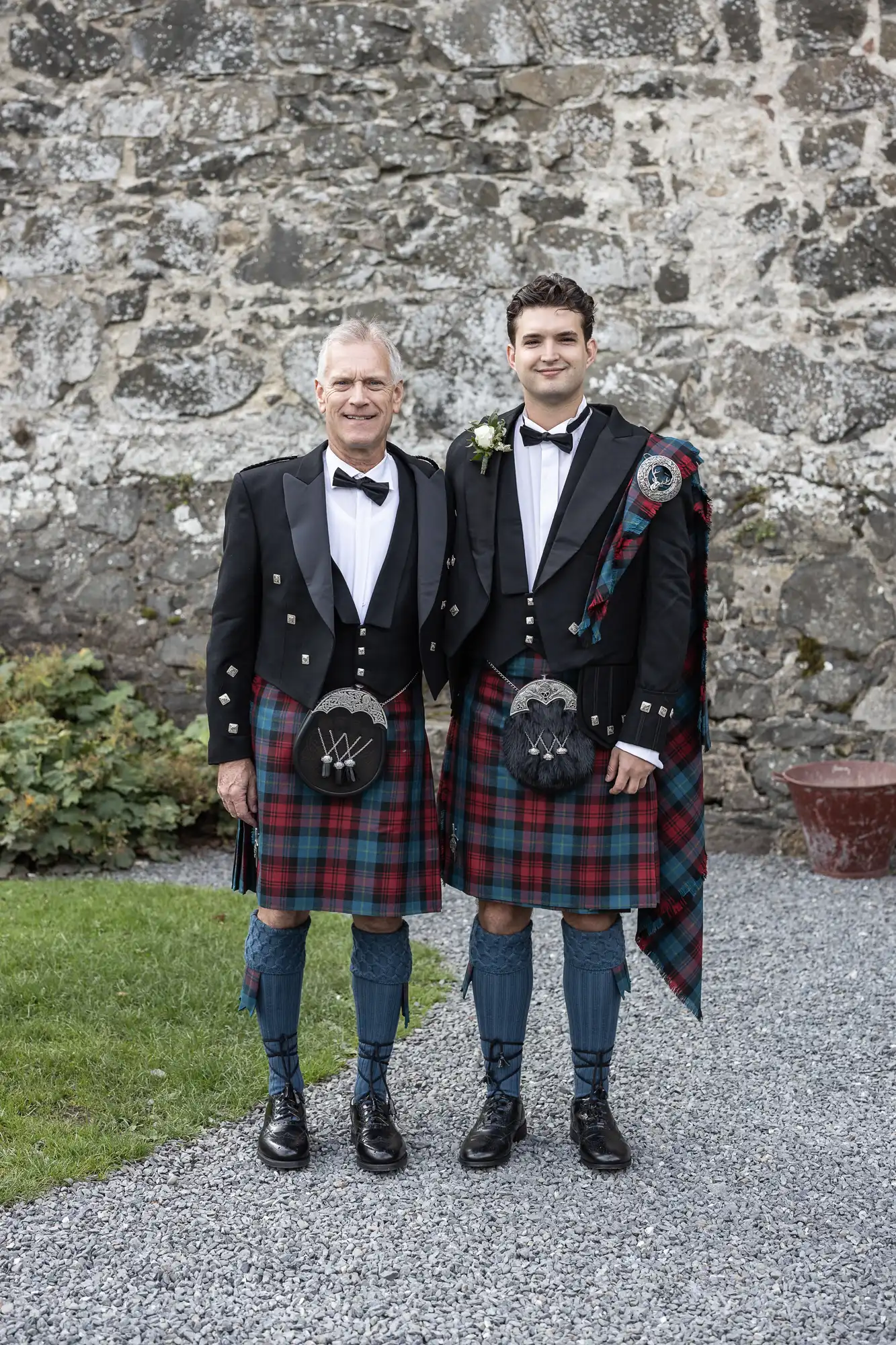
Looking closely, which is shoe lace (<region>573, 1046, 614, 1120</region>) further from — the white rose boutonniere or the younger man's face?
the younger man's face

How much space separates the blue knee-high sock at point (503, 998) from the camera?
2.93m

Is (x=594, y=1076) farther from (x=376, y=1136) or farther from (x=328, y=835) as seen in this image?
(x=328, y=835)

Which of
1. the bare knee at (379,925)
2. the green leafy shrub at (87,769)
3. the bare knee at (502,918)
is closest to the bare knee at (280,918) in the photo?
the bare knee at (379,925)

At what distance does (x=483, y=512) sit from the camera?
2885 millimetres

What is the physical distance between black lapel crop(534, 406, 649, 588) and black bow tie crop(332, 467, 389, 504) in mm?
372

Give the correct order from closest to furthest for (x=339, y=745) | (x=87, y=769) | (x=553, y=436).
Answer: (x=339, y=745) → (x=553, y=436) → (x=87, y=769)

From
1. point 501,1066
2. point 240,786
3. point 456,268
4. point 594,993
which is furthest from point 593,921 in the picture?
point 456,268

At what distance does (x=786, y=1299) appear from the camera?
2.37 meters

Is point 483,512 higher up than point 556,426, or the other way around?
point 556,426

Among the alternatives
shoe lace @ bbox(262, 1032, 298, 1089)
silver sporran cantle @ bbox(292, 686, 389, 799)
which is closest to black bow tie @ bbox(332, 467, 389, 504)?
silver sporran cantle @ bbox(292, 686, 389, 799)

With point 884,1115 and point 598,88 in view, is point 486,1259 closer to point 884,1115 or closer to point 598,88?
point 884,1115

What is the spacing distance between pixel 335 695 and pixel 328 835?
307mm

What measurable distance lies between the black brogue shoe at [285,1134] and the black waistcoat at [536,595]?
3.51 feet

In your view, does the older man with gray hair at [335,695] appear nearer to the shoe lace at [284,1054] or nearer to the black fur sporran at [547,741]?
the shoe lace at [284,1054]
